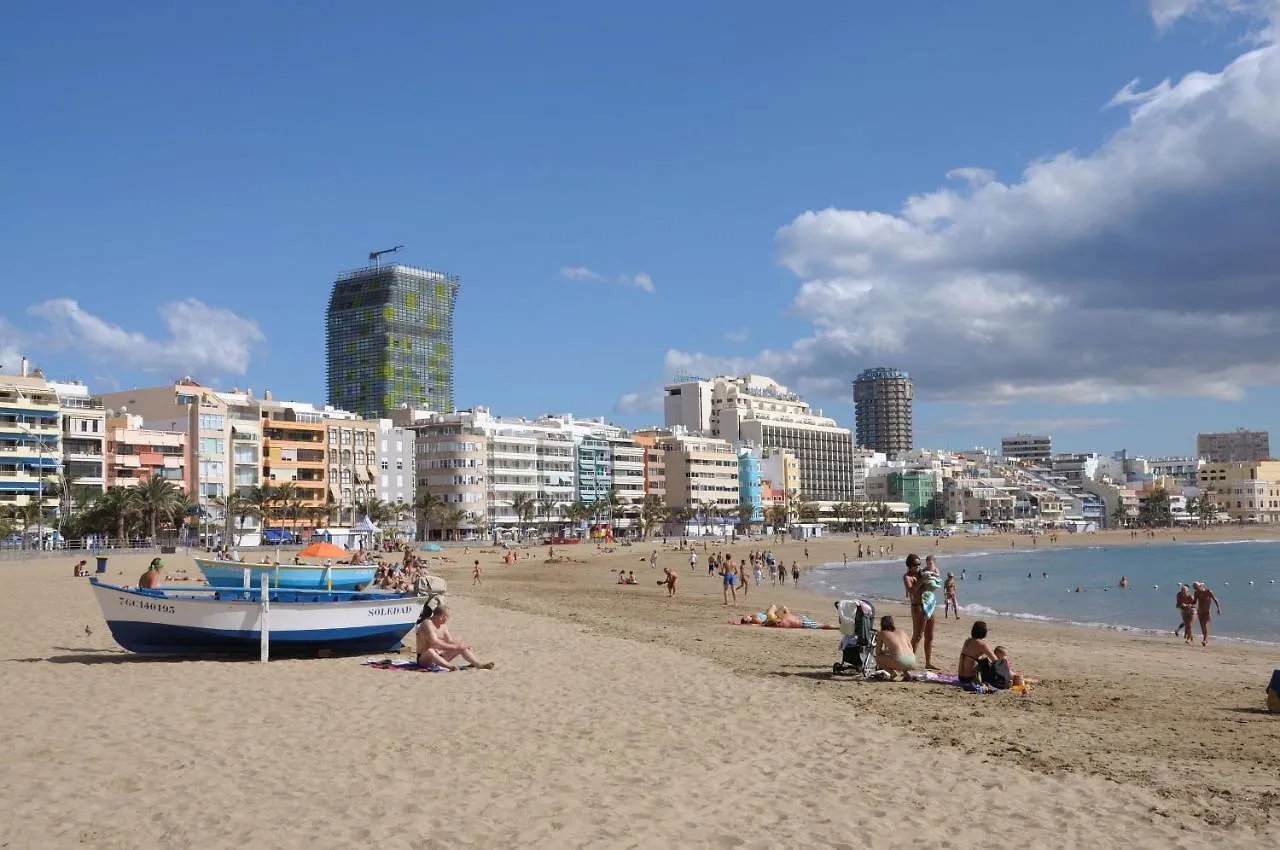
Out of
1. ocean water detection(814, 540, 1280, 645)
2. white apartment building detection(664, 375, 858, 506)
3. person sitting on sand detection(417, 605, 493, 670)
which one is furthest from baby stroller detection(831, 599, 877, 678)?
white apartment building detection(664, 375, 858, 506)

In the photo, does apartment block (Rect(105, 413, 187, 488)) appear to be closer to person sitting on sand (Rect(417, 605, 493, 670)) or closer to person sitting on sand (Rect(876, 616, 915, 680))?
person sitting on sand (Rect(417, 605, 493, 670))

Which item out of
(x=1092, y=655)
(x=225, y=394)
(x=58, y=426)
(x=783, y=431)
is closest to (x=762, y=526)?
(x=783, y=431)

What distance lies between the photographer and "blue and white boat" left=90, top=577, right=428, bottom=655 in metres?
16.4

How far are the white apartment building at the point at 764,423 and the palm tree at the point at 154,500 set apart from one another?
104m

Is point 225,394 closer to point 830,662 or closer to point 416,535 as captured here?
point 416,535

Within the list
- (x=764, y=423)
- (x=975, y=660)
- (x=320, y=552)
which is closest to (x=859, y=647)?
(x=975, y=660)

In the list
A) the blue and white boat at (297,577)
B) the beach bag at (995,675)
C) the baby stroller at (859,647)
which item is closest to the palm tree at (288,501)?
the blue and white boat at (297,577)

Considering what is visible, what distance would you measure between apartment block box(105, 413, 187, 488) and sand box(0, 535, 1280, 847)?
73.7 metres

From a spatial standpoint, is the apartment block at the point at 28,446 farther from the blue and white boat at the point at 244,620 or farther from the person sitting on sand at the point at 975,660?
the person sitting on sand at the point at 975,660

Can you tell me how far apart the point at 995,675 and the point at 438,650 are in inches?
306

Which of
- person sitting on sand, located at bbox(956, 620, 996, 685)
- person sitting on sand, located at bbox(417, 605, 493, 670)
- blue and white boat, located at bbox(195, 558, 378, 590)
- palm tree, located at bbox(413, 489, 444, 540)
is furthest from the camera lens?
palm tree, located at bbox(413, 489, 444, 540)

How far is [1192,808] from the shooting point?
8.55 metres

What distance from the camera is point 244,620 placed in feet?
54.0

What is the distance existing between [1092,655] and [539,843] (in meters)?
17.1
